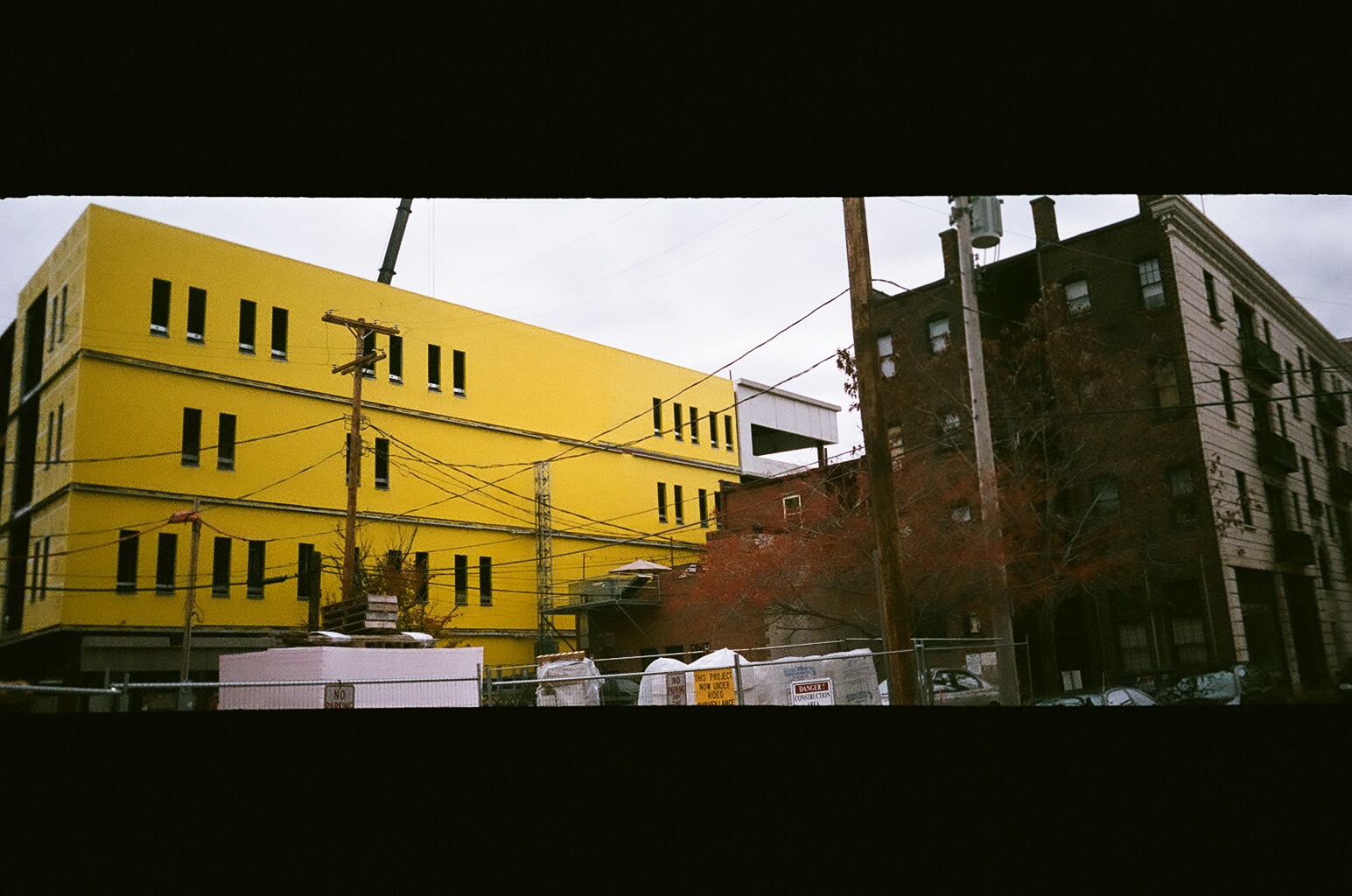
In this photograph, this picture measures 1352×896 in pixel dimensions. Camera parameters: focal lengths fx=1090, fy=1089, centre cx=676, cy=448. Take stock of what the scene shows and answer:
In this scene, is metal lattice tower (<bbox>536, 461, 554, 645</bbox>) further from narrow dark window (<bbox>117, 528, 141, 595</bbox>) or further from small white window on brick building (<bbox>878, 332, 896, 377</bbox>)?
narrow dark window (<bbox>117, 528, 141, 595</bbox>)

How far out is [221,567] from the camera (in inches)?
1145

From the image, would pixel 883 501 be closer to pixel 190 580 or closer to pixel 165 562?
pixel 190 580

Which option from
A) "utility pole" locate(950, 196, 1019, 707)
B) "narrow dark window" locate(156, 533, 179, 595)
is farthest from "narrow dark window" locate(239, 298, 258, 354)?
"utility pole" locate(950, 196, 1019, 707)

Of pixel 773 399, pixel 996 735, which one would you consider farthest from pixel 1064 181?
pixel 773 399

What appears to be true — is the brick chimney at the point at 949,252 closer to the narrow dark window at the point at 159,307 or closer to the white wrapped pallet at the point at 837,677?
the white wrapped pallet at the point at 837,677

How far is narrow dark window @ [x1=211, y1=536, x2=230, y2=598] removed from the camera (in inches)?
1134

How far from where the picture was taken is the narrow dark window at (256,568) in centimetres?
2963

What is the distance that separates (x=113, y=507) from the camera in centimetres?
2761

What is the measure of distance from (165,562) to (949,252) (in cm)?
2366

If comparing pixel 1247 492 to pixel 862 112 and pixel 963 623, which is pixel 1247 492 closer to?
pixel 963 623

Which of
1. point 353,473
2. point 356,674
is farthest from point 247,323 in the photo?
point 356,674

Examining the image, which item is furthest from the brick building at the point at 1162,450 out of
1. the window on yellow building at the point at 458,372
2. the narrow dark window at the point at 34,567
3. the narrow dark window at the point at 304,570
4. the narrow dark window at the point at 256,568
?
the narrow dark window at the point at 34,567

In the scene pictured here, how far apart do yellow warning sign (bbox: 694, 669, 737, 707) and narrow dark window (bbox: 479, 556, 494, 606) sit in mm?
19833

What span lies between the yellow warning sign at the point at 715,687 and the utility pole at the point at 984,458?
3.91 meters
